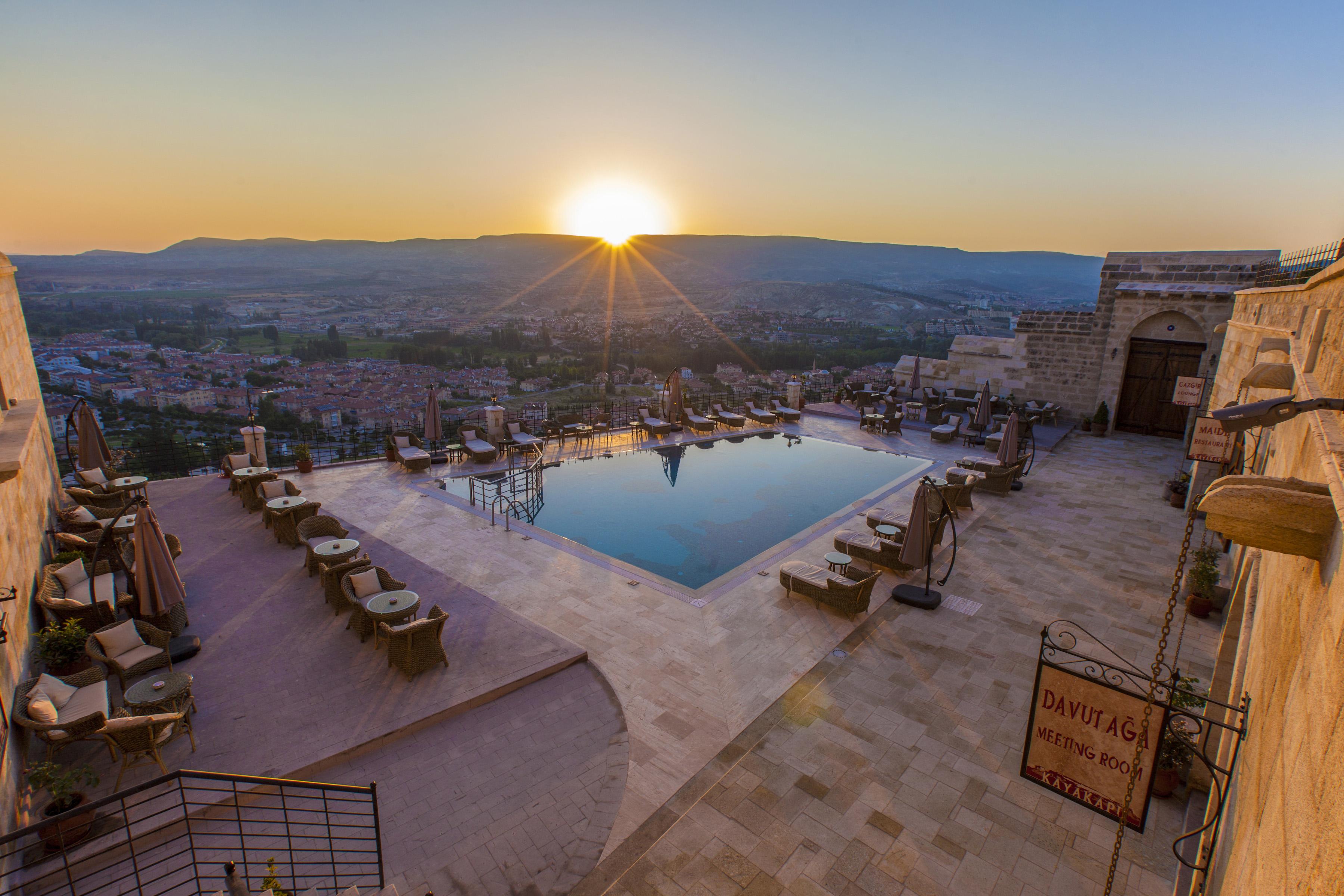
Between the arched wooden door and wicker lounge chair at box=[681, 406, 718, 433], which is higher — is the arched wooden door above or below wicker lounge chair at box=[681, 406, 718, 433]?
above

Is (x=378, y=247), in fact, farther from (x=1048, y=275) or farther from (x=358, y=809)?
(x=1048, y=275)

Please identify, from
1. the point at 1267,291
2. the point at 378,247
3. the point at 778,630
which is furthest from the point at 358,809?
the point at 378,247

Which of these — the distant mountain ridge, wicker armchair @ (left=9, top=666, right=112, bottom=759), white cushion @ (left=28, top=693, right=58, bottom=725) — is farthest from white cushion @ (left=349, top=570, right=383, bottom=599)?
the distant mountain ridge

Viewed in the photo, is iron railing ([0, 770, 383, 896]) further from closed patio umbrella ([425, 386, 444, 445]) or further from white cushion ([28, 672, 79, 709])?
closed patio umbrella ([425, 386, 444, 445])

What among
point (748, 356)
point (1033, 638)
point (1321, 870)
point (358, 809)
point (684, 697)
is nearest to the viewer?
Result: point (1321, 870)

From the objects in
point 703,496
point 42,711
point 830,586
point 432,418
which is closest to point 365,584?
point 42,711

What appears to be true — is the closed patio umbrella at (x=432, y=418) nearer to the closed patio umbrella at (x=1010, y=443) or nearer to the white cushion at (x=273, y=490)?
the white cushion at (x=273, y=490)

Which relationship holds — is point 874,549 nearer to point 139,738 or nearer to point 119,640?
point 139,738
